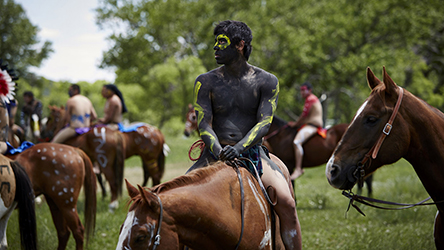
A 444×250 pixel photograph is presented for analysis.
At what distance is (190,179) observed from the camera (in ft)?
7.21

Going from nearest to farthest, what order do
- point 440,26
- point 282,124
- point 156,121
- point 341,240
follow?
point 341,240 < point 282,124 < point 440,26 < point 156,121

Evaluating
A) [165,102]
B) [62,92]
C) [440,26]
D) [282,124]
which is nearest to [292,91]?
[440,26]

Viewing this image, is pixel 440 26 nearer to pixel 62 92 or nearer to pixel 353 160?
pixel 353 160

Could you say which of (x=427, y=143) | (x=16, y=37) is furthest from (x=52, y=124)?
(x=16, y=37)

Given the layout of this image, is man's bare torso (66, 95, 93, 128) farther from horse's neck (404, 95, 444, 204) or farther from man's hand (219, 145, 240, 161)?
horse's neck (404, 95, 444, 204)

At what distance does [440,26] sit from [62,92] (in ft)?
112

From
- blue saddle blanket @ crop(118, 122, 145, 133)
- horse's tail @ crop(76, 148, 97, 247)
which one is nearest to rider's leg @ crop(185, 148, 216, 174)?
horse's tail @ crop(76, 148, 97, 247)

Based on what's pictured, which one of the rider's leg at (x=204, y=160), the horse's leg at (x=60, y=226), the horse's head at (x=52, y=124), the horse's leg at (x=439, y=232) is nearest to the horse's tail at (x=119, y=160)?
the horse's head at (x=52, y=124)

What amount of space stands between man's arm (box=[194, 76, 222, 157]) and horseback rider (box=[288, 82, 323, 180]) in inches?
235

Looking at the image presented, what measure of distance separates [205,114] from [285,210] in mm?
880

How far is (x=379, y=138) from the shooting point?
2820mm

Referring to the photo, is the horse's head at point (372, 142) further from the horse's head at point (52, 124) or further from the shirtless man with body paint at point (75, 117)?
the horse's head at point (52, 124)

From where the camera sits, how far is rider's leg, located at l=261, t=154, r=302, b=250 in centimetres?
273

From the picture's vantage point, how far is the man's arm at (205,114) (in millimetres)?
2621
